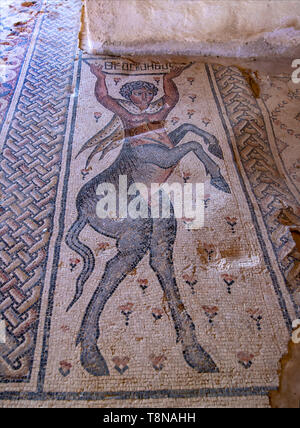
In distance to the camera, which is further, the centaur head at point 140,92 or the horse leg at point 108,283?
the centaur head at point 140,92

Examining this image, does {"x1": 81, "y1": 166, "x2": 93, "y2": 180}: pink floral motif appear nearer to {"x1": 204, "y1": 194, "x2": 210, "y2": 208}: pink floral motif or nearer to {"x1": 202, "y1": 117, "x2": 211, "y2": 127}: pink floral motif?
{"x1": 204, "y1": 194, "x2": 210, "y2": 208}: pink floral motif

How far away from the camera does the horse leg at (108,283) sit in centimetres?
128

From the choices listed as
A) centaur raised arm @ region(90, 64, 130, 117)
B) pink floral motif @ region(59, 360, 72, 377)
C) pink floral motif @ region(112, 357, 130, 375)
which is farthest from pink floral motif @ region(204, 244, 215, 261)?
centaur raised arm @ region(90, 64, 130, 117)

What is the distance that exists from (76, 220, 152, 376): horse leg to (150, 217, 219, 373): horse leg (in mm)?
49

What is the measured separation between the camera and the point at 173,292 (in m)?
1.44

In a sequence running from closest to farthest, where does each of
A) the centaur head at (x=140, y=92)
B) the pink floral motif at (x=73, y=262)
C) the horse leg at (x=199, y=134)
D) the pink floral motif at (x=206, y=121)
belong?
the pink floral motif at (x=73, y=262)
the horse leg at (x=199, y=134)
the pink floral motif at (x=206, y=121)
the centaur head at (x=140, y=92)

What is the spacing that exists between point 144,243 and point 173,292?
0.85 feet

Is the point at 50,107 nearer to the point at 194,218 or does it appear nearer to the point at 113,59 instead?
the point at 113,59

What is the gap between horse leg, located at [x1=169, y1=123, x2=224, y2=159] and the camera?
199 cm

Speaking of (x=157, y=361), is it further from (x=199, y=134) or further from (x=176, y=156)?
(x=199, y=134)

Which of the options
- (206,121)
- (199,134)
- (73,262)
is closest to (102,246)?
(73,262)

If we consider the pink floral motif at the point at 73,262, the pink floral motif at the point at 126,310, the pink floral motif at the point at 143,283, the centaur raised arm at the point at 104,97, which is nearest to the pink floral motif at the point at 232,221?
the pink floral motif at the point at 143,283

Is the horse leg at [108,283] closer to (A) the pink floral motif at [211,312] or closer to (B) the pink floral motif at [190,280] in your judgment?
(B) the pink floral motif at [190,280]

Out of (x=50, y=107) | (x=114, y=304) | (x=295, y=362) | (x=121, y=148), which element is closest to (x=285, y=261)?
(x=295, y=362)
